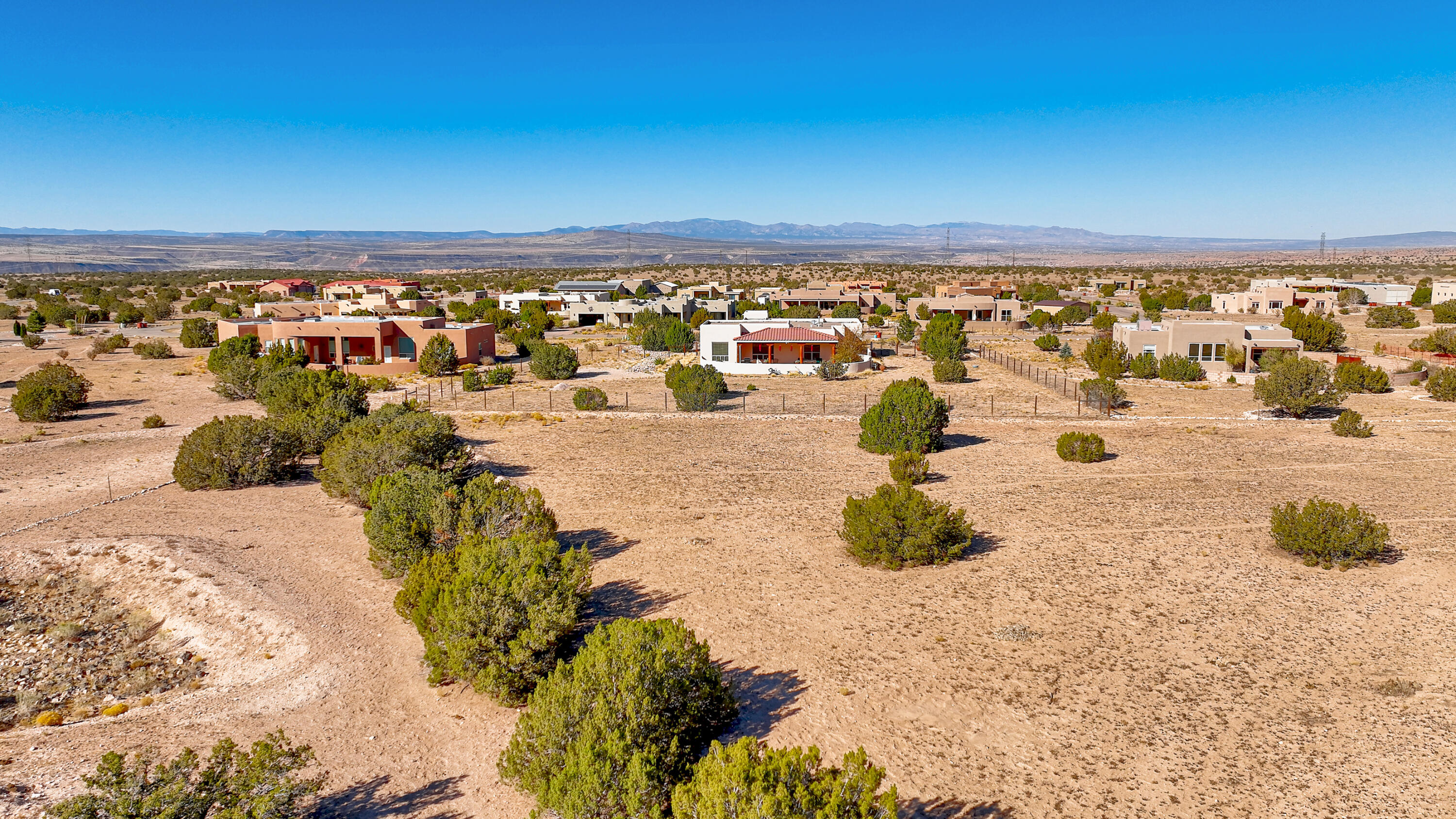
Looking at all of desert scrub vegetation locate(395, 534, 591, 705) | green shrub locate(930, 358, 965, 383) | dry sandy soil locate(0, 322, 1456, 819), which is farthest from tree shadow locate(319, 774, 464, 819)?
green shrub locate(930, 358, 965, 383)

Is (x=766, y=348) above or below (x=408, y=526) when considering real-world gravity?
above

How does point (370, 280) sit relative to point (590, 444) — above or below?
above

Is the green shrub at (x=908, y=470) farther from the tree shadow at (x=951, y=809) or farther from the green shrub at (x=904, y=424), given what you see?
the tree shadow at (x=951, y=809)

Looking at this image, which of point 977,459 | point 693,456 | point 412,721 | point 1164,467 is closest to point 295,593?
point 412,721

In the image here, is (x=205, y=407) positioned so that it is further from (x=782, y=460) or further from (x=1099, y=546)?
(x=1099, y=546)

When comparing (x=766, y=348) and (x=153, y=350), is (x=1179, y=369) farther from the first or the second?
(x=153, y=350)

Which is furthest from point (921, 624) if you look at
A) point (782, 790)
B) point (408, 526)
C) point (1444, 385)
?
point (1444, 385)
